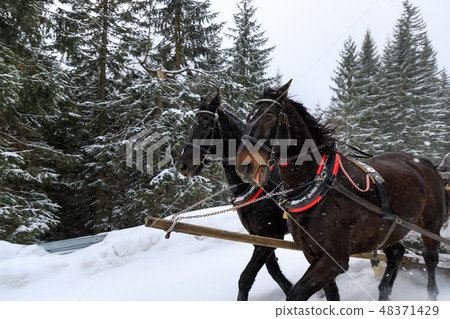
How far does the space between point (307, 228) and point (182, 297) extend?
8.47ft

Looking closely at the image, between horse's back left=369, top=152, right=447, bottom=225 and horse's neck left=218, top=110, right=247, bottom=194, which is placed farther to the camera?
horse's neck left=218, top=110, right=247, bottom=194

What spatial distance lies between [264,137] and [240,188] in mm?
1471

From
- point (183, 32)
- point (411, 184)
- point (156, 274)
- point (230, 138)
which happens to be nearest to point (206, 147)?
point (230, 138)

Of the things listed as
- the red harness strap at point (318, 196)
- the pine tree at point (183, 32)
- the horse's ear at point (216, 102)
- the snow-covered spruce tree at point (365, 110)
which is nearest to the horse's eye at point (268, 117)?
the red harness strap at point (318, 196)

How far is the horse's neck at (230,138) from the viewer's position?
13.1 feet

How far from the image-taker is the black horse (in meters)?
→ 3.49

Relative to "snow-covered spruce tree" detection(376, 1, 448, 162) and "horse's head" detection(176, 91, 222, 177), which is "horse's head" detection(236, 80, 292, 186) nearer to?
"horse's head" detection(176, 91, 222, 177)

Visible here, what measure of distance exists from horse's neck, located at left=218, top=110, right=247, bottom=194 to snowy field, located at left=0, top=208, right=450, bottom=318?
1786mm

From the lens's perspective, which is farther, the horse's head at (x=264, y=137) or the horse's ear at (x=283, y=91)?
the horse's ear at (x=283, y=91)

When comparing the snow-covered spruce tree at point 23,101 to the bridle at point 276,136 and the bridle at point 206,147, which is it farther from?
the bridle at point 276,136

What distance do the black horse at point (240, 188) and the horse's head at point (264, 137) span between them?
3.67 ft

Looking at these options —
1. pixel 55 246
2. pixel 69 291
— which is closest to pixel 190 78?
pixel 55 246

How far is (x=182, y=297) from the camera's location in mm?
4281

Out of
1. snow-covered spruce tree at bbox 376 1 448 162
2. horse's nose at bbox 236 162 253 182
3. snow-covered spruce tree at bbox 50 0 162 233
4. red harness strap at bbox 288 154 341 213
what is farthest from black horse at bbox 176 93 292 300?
snow-covered spruce tree at bbox 376 1 448 162
